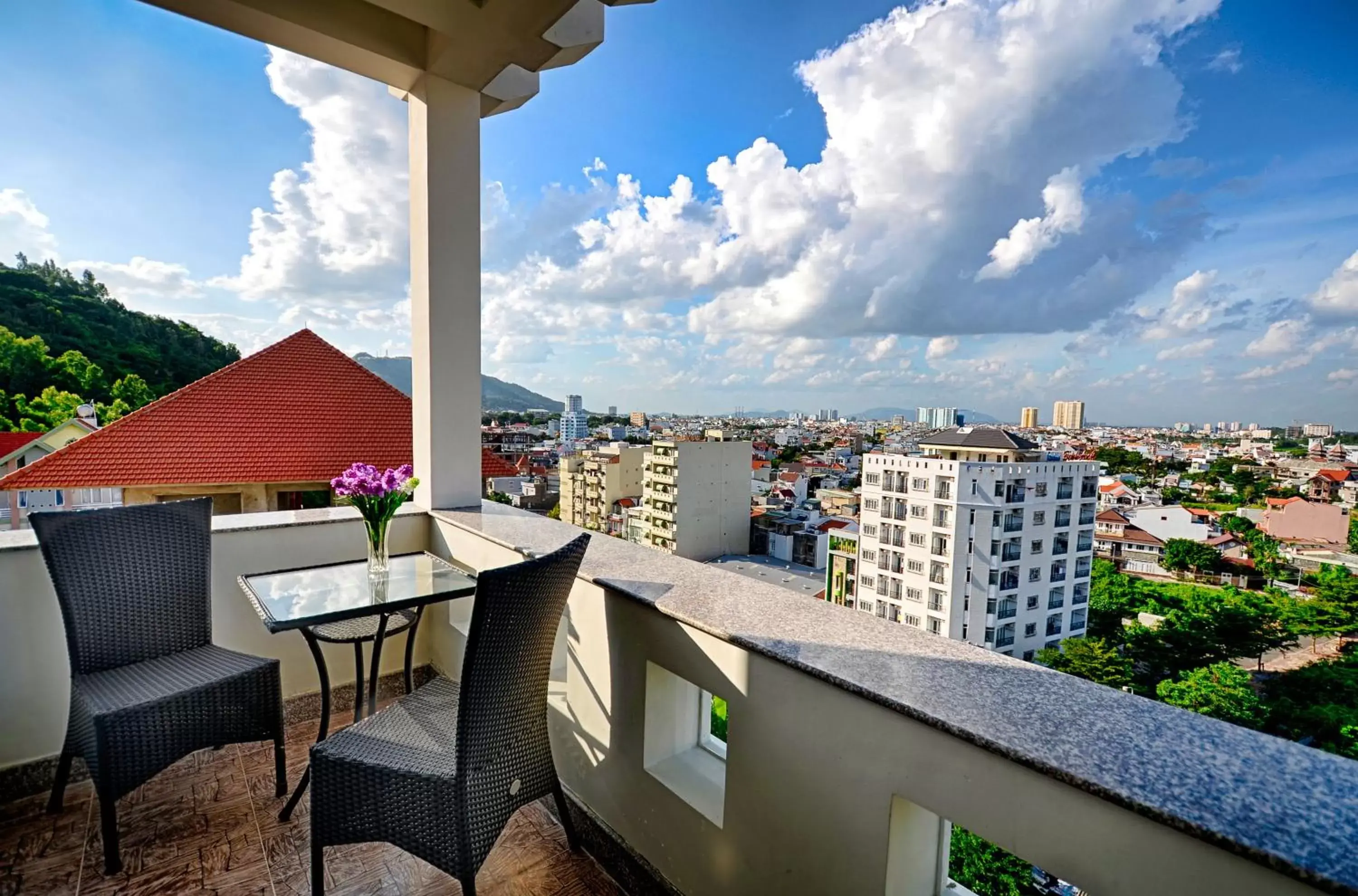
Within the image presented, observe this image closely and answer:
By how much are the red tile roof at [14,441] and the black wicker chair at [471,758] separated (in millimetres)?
3210

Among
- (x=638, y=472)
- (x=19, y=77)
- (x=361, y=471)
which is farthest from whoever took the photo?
(x=638, y=472)

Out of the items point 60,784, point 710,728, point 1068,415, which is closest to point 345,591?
point 60,784

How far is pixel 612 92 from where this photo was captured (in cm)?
373

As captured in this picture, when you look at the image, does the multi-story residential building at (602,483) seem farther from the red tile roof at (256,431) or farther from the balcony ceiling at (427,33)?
the balcony ceiling at (427,33)

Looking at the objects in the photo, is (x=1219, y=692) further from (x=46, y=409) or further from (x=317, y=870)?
(x=46, y=409)

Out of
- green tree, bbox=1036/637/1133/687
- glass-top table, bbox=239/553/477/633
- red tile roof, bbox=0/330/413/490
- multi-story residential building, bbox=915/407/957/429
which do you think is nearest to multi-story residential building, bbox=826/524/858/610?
multi-story residential building, bbox=915/407/957/429

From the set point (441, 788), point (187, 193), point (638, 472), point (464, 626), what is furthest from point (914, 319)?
point (187, 193)

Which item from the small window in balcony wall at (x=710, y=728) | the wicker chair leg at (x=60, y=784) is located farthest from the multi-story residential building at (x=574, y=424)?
the wicker chair leg at (x=60, y=784)

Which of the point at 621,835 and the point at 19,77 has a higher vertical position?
the point at 19,77

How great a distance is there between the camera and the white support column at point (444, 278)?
2.66 m

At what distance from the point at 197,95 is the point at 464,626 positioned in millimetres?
3512

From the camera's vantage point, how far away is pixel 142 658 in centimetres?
197

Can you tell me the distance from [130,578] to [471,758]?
1560 mm

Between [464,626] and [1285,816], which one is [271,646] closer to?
[464,626]
